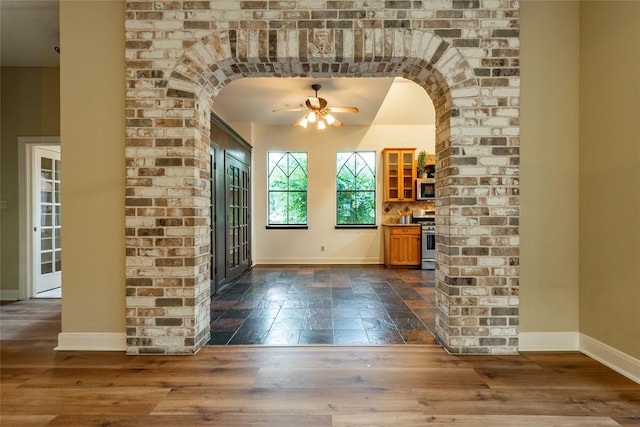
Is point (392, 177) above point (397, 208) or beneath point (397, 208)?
above

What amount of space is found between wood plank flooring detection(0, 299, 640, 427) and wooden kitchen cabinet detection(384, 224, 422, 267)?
4.17 meters

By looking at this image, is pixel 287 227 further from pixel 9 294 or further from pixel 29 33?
pixel 29 33

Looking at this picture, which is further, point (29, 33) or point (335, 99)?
point (335, 99)

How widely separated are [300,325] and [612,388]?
2.19m

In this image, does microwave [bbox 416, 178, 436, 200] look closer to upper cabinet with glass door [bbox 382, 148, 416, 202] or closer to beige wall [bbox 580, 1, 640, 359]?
upper cabinet with glass door [bbox 382, 148, 416, 202]

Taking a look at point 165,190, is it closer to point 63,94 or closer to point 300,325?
point 63,94

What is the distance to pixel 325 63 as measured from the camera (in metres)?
2.43

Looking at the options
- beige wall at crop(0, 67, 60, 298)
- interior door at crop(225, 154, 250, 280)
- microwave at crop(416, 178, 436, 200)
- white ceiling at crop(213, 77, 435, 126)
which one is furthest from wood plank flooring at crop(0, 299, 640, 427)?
microwave at crop(416, 178, 436, 200)

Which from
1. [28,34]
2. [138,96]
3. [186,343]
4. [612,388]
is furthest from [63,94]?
[612,388]

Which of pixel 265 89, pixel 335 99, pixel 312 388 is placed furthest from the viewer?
pixel 335 99

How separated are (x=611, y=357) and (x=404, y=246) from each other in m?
4.45

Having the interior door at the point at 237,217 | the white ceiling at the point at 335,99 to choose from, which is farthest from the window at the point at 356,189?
the interior door at the point at 237,217

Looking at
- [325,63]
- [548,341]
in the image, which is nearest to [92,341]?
[325,63]

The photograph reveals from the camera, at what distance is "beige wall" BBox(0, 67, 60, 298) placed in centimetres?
420
